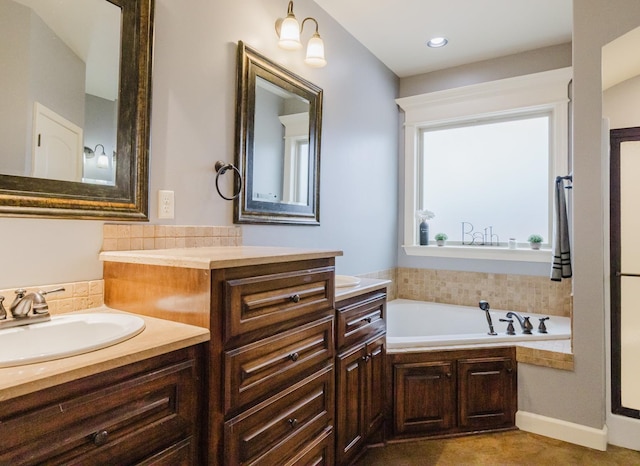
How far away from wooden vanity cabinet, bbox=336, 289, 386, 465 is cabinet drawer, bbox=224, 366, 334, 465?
0.13 metres

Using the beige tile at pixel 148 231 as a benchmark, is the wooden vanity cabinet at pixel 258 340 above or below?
below

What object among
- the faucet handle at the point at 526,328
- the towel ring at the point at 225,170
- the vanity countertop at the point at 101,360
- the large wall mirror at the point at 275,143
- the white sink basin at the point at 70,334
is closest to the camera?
the vanity countertop at the point at 101,360

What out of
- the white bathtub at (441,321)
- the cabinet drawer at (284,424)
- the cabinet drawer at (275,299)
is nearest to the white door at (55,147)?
the cabinet drawer at (275,299)

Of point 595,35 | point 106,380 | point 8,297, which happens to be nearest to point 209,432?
point 106,380

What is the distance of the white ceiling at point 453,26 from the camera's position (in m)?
2.49

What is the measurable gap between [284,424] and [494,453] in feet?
4.62

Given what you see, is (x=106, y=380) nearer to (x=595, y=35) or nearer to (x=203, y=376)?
(x=203, y=376)

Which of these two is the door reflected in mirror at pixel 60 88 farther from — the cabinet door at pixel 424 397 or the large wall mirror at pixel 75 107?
the cabinet door at pixel 424 397

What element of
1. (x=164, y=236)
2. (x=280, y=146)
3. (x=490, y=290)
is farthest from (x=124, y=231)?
(x=490, y=290)

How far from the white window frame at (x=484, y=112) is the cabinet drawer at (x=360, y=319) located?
5.03ft

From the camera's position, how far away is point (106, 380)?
86 centimetres

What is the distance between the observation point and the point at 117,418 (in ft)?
2.87

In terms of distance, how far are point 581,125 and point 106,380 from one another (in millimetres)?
2490

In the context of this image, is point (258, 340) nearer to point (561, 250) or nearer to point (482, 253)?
point (561, 250)
